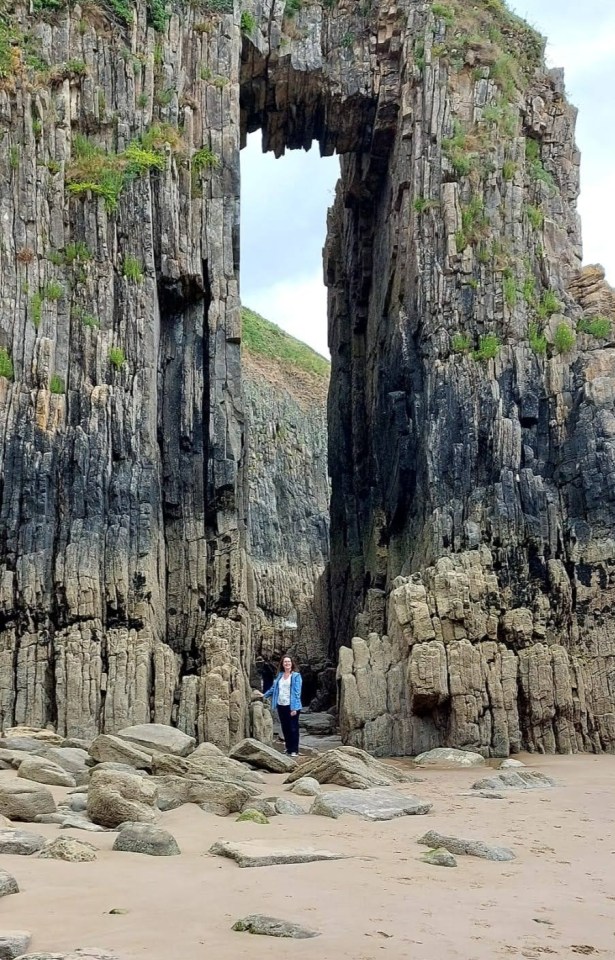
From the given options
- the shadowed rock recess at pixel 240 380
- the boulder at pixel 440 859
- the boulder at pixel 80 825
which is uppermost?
the shadowed rock recess at pixel 240 380

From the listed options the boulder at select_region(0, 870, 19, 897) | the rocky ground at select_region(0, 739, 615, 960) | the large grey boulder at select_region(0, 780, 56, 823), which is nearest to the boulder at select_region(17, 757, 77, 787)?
the rocky ground at select_region(0, 739, 615, 960)

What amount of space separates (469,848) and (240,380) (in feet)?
57.2

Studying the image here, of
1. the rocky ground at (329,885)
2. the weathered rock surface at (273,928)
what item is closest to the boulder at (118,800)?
the rocky ground at (329,885)

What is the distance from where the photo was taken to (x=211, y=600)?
22.2 m

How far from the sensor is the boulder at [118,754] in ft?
41.5

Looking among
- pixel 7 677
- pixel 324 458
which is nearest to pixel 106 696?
pixel 7 677

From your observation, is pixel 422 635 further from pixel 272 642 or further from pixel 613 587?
pixel 272 642

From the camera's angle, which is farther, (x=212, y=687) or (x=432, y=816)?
(x=212, y=687)

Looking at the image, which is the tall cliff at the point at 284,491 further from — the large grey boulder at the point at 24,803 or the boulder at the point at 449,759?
the large grey boulder at the point at 24,803

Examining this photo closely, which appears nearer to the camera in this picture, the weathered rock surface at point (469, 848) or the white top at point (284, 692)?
the weathered rock surface at point (469, 848)

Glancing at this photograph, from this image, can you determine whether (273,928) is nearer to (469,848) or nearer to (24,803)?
(469,848)

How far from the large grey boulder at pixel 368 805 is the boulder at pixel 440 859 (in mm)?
2589

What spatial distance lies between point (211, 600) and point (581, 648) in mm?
8008

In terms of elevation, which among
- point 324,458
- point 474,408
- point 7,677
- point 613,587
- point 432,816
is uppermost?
point 324,458
